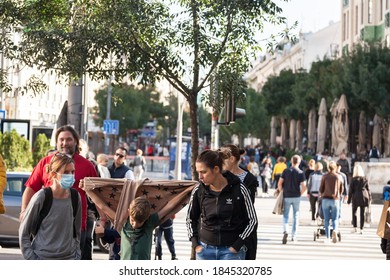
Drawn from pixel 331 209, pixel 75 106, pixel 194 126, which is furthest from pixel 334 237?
A: pixel 75 106

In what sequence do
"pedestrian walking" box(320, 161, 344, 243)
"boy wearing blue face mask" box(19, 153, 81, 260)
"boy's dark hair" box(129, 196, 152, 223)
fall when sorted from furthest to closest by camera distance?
"pedestrian walking" box(320, 161, 344, 243)
"boy's dark hair" box(129, 196, 152, 223)
"boy wearing blue face mask" box(19, 153, 81, 260)

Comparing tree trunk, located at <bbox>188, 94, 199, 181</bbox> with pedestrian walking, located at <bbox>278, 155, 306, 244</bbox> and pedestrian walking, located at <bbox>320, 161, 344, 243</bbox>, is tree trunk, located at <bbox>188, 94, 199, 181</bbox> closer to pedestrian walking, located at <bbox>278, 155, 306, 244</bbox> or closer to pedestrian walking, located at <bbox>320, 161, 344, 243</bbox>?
pedestrian walking, located at <bbox>278, 155, 306, 244</bbox>

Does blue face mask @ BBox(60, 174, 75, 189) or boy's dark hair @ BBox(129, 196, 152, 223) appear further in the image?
boy's dark hair @ BBox(129, 196, 152, 223)

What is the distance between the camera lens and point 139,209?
9.47 meters

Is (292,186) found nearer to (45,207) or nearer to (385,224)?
(385,224)

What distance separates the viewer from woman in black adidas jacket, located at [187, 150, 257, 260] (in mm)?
8547

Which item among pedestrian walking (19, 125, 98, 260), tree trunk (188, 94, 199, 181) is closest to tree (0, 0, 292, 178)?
tree trunk (188, 94, 199, 181)

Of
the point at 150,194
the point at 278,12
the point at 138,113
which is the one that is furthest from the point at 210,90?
the point at 138,113

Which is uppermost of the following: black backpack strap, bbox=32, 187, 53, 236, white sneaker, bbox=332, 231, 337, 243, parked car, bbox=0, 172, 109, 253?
black backpack strap, bbox=32, 187, 53, 236

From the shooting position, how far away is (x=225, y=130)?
422 ft

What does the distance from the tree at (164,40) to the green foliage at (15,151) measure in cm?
1720

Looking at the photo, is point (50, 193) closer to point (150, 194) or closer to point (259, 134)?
point (150, 194)

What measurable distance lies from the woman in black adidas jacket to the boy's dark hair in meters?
0.95

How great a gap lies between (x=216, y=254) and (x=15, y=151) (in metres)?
26.8
